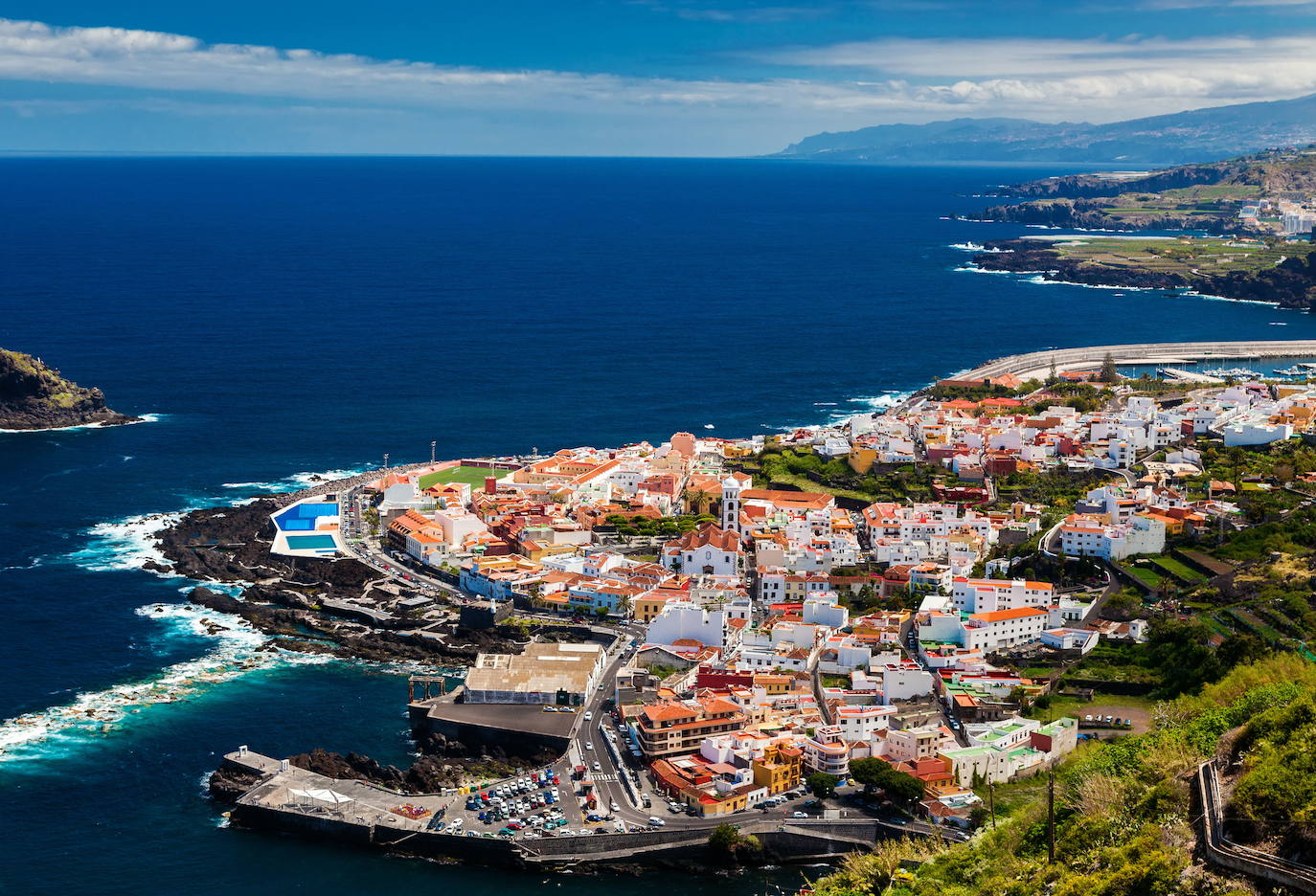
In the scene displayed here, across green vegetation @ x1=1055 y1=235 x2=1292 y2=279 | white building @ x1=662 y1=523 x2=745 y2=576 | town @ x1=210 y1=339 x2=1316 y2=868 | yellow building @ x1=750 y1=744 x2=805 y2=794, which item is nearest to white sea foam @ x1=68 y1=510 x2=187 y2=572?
town @ x1=210 y1=339 x2=1316 y2=868

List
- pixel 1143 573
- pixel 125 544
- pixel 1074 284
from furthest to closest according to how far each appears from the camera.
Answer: pixel 1074 284, pixel 125 544, pixel 1143 573

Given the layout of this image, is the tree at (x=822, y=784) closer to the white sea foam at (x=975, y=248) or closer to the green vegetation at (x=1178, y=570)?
the green vegetation at (x=1178, y=570)

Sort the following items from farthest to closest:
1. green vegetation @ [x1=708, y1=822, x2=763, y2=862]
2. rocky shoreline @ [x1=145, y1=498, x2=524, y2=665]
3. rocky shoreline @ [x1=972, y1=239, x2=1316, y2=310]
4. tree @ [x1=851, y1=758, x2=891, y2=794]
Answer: rocky shoreline @ [x1=972, y1=239, x2=1316, y2=310] → rocky shoreline @ [x1=145, y1=498, x2=524, y2=665] → tree @ [x1=851, y1=758, x2=891, y2=794] → green vegetation @ [x1=708, y1=822, x2=763, y2=862]

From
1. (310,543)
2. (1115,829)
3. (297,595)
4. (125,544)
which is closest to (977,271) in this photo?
(310,543)

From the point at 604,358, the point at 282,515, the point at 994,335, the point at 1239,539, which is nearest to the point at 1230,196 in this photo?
the point at 994,335

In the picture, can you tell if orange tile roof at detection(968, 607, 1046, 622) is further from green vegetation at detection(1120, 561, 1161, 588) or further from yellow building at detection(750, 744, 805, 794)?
yellow building at detection(750, 744, 805, 794)

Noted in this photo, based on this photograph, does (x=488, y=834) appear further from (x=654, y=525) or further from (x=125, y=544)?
(x=125, y=544)

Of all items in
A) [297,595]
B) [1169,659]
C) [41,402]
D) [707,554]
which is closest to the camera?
[1169,659]

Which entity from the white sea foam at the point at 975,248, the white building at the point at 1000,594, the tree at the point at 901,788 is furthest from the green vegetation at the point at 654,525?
the white sea foam at the point at 975,248
